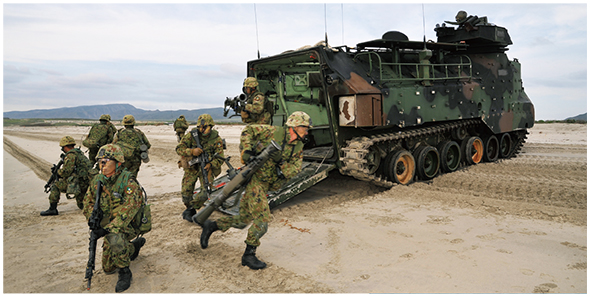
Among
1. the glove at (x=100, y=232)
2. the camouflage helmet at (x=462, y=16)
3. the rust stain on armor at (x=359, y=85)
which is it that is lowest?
the glove at (x=100, y=232)

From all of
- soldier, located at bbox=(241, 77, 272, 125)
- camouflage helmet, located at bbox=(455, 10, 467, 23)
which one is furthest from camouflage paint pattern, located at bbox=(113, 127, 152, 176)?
camouflage helmet, located at bbox=(455, 10, 467, 23)

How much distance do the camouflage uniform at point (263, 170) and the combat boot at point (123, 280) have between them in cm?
128

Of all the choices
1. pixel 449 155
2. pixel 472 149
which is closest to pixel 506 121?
pixel 472 149

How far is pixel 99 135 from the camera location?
26.1 ft

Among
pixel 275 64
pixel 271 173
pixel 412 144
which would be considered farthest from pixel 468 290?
pixel 275 64

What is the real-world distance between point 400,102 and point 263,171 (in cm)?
421

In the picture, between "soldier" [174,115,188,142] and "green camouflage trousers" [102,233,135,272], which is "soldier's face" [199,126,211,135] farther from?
"green camouflage trousers" [102,233,135,272]

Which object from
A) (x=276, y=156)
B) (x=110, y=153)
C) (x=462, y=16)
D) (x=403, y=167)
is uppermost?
(x=462, y=16)

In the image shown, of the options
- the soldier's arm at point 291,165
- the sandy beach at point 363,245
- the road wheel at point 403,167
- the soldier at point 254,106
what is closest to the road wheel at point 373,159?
the road wheel at point 403,167

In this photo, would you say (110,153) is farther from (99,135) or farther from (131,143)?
(99,135)

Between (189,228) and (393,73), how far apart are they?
17.4 feet

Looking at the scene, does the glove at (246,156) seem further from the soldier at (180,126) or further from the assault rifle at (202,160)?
the soldier at (180,126)

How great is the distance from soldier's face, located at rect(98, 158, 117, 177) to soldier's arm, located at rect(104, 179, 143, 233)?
200 mm

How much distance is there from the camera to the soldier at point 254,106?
243 inches
